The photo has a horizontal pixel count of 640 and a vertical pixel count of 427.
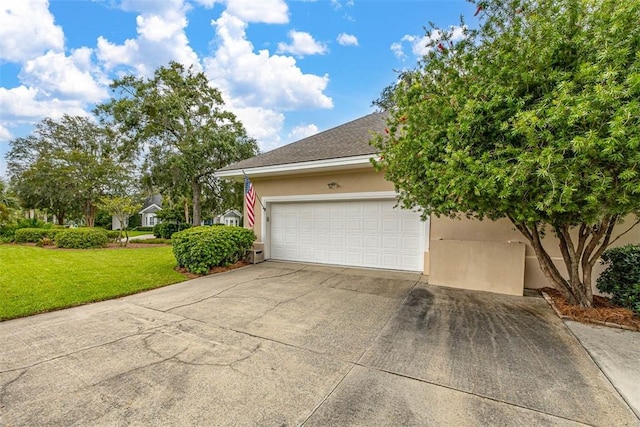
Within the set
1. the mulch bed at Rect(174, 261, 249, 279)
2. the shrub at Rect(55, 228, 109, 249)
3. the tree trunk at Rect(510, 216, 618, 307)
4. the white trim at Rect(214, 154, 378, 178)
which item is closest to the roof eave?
the white trim at Rect(214, 154, 378, 178)

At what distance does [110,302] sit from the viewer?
5207 millimetres

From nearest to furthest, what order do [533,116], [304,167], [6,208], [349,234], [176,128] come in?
[533,116], [304,167], [349,234], [6,208], [176,128]

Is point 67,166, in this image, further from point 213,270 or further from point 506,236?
point 506,236

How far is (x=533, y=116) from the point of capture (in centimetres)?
303

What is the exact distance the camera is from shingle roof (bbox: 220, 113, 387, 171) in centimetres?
768

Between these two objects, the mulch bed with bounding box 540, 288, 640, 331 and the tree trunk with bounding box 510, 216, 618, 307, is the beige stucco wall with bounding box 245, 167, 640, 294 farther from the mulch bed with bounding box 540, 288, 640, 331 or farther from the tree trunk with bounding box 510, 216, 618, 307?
the mulch bed with bounding box 540, 288, 640, 331

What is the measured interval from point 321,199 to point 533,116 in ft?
19.5

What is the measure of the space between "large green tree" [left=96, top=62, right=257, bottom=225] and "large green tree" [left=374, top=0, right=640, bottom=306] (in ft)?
53.3

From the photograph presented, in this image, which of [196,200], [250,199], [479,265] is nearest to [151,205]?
[196,200]

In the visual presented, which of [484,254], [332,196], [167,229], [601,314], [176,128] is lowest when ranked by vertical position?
[167,229]

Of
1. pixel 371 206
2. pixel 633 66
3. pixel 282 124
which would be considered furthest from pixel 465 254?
pixel 282 124

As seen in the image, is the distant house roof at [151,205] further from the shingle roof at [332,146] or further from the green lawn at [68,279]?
the shingle roof at [332,146]

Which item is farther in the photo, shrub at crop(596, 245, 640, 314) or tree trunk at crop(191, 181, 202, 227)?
tree trunk at crop(191, 181, 202, 227)

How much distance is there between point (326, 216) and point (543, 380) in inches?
253
